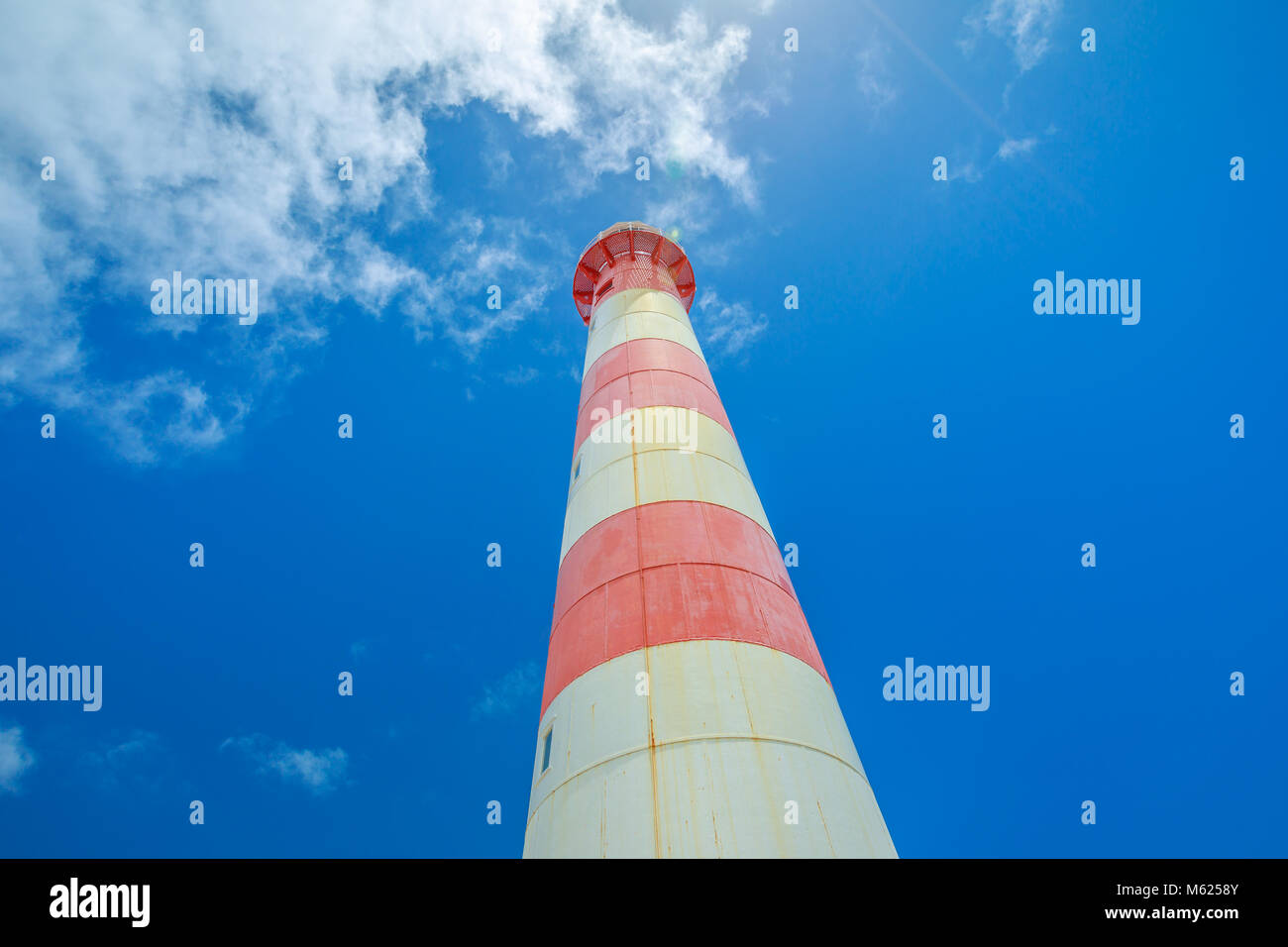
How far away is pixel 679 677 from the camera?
9.24 meters

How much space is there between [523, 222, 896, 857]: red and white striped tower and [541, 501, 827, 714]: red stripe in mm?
29

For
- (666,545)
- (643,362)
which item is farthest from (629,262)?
(666,545)

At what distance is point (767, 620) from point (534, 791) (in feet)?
13.1

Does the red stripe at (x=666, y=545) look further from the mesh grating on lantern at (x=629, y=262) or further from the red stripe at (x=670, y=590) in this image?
the mesh grating on lantern at (x=629, y=262)

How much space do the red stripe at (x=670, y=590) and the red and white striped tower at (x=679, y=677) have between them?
0.09 feet

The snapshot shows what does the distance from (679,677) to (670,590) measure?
160 centimetres

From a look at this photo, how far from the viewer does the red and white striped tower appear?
7816 millimetres

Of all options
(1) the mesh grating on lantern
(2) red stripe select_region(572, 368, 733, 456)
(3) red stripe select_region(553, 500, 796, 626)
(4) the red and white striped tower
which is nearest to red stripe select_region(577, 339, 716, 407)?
(2) red stripe select_region(572, 368, 733, 456)

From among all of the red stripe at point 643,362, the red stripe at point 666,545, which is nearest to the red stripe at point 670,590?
the red stripe at point 666,545

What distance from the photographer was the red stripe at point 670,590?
33.1ft
